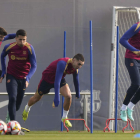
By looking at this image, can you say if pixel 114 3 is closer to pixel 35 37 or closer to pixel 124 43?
pixel 35 37

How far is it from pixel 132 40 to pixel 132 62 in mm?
427

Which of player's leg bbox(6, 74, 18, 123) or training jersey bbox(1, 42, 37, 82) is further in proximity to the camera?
training jersey bbox(1, 42, 37, 82)

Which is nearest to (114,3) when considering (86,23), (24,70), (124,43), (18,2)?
(86,23)

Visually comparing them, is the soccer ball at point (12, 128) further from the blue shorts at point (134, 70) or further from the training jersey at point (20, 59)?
the blue shorts at point (134, 70)

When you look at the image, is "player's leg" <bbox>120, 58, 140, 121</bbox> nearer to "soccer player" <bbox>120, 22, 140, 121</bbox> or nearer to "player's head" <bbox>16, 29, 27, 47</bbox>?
"soccer player" <bbox>120, 22, 140, 121</bbox>

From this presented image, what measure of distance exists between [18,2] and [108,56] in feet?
8.03

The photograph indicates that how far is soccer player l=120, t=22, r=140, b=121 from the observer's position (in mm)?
6430

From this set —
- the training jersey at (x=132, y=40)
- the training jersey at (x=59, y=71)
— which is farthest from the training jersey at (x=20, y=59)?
the training jersey at (x=132, y=40)

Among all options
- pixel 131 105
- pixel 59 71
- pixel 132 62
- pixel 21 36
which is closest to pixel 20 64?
pixel 21 36

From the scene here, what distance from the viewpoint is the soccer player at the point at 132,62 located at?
6430 millimetres

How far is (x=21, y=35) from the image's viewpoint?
242 inches

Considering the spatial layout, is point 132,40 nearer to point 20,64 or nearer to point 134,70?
point 134,70

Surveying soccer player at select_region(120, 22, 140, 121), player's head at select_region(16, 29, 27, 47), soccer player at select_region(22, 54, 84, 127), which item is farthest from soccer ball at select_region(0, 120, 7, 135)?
soccer player at select_region(120, 22, 140, 121)

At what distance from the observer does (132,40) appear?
21.9 ft
